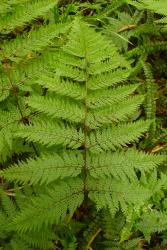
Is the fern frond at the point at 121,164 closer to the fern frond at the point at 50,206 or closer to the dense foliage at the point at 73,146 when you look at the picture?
the dense foliage at the point at 73,146

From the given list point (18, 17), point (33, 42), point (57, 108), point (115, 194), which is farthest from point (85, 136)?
point (18, 17)

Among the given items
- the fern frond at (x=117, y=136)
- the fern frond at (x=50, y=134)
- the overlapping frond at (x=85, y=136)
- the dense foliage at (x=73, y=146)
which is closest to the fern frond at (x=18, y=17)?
the dense foliage at (x=73, y=146)

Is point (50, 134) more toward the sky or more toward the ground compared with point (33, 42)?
more toward the ground

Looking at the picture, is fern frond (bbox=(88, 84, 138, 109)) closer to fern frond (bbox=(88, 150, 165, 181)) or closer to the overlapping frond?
the overlapping frond

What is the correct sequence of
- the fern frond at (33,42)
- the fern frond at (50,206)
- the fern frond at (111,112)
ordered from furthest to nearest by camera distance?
1. the fern frond at (33,42)
2. the fern frond at (111,112)
3. the fern frond at (50,206)

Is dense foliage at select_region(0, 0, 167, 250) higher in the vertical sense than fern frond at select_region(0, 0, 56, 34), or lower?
lower

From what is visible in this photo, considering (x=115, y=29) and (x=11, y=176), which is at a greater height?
(x=115, y=29)

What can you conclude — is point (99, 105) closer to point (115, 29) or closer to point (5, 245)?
point (5, 245)

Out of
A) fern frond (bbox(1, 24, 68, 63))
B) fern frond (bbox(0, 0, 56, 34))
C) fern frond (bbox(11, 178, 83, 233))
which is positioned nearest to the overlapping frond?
fern frond (bbox(11, 178, 83, 233))

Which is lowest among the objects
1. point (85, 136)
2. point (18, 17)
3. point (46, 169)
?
point (46, 169)

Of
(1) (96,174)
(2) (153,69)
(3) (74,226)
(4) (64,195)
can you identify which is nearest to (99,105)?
(1) (96,174)

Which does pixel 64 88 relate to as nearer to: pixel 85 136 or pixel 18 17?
pixel 85 136
